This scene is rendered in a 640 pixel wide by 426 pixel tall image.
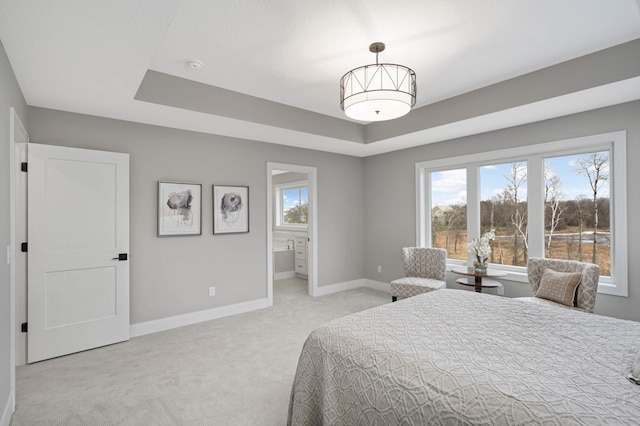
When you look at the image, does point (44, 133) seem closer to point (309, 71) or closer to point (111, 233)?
point (111, 233)

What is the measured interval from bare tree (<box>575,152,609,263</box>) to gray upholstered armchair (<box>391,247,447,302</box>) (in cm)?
161

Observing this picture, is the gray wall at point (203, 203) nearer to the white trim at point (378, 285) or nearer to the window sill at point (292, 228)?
the white trim at point (378, 285)

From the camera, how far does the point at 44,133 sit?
10.3ft

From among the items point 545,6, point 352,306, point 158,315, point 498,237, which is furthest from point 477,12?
point 158,315

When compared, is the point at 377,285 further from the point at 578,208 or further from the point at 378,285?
the point at 578,208

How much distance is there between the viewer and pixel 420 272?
455cm

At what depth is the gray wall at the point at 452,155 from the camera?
312 cm

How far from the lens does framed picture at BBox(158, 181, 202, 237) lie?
376 cm

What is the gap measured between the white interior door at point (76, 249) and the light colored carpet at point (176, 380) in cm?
23

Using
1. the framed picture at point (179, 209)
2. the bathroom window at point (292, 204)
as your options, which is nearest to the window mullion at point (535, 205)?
the framed picture at point (179, 209)

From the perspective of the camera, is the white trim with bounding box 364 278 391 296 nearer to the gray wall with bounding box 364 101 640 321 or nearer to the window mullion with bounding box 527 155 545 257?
the gray wall with bounding box 364 101 640 321

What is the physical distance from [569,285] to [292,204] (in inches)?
226

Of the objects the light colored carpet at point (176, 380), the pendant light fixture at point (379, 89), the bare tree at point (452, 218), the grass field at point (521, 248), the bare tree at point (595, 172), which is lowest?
the light colored carpet at point (176, 380)

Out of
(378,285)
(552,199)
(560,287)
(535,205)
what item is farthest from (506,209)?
(378,285)
